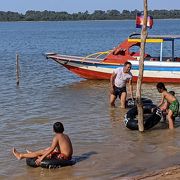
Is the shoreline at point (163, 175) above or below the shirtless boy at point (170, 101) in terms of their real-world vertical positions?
below

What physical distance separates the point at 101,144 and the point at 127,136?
827mm

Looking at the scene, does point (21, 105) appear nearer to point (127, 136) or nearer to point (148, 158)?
point (127, 136)

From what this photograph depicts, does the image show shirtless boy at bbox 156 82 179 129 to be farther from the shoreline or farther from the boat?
the boat

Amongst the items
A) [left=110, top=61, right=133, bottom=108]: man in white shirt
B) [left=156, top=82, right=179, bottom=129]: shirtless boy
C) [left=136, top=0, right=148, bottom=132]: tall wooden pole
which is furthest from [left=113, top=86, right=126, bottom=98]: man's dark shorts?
[left=136, top=0, right=148, bottom=132]: tall wooden pole

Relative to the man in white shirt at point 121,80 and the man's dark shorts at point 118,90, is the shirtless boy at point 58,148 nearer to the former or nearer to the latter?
the man in white shirt at point 121,80

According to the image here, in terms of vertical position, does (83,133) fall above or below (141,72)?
below

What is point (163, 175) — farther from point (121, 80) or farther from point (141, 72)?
point (121, 80)

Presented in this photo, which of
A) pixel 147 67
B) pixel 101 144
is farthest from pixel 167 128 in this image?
pixel 147 67

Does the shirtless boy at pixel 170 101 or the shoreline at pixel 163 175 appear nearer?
the shoreline at pixel 163 175

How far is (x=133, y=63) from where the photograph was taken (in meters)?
20.7

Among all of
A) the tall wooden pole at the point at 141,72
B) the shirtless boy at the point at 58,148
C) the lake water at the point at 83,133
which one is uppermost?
the tall wooden pole at the point at 141,72

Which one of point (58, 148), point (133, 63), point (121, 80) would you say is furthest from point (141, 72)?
point (133, 63)

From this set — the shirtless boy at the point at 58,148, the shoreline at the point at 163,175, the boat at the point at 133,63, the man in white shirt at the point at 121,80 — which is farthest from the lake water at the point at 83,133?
the shoreline at the point at 163,175

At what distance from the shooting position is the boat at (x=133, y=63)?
2030 centimetres
